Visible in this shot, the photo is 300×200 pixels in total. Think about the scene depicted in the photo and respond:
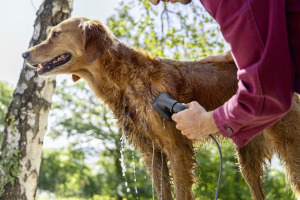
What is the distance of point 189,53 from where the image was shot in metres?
8.88

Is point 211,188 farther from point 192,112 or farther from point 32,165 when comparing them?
point 192,112

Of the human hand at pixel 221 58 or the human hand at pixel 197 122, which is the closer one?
the human hand at pixel 197 122

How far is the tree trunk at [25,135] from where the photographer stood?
5.23 meters

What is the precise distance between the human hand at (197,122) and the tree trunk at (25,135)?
377 centimetres

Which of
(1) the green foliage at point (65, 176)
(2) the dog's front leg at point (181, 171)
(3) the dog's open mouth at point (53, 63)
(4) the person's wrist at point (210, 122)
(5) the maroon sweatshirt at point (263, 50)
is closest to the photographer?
(5) the maroon sweatshirt at point (263, 50)

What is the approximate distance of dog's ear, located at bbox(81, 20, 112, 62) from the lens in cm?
382

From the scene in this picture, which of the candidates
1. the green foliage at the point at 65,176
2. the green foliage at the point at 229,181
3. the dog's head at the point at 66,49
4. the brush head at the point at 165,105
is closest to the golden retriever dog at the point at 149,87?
the dog's head at the point at 66,49

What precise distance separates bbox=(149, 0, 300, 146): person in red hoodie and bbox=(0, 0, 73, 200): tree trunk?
4.33 meters

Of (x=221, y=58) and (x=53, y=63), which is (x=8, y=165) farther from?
(x=221, y=58)

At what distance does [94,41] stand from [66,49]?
0.38 m

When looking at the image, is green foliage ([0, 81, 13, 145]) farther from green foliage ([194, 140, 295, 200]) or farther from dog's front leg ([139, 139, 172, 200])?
dog's front leg ([139, 139, 172, 200])

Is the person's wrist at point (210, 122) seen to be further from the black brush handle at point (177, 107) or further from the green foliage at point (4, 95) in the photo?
the green foliage at point (4, 95)

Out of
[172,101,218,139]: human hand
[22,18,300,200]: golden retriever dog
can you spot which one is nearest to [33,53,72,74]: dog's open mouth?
[22,18,300,200]: golden retriever dog

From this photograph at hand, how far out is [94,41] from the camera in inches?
152
